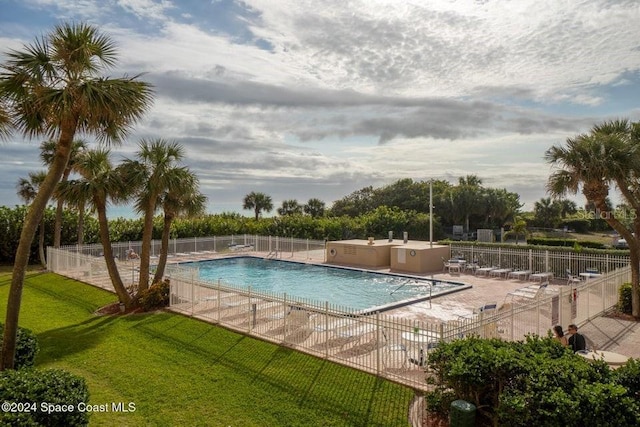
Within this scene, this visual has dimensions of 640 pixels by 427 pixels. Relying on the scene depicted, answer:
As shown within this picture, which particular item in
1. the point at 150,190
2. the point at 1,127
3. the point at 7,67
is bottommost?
the point at 150,190

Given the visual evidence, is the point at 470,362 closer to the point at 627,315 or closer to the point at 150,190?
the point at 627,315

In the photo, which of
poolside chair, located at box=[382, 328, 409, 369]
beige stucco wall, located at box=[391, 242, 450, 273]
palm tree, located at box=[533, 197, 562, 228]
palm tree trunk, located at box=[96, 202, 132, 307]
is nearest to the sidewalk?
poolside chair, located at box=[382, 328, 409, 369]

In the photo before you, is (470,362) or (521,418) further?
(470,362)

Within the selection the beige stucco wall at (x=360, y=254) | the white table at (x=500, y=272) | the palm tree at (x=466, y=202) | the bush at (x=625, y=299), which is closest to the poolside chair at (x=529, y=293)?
the bush at (x=625, y=299)

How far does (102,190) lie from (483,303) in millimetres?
13650

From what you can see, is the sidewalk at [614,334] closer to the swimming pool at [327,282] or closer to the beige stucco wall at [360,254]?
the swimming pool at [327,282]

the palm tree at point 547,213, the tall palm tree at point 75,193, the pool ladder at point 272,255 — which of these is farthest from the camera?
the palm tree at point 547,213

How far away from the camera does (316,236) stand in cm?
3350

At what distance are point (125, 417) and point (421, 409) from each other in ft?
15.4

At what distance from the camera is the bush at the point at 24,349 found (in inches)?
279

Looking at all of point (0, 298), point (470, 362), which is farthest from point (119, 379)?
point (0, 298)

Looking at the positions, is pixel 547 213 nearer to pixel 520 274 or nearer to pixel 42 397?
pixel 520 274

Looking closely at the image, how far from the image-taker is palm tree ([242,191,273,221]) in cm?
5125

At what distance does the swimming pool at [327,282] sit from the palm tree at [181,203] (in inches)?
65.7
